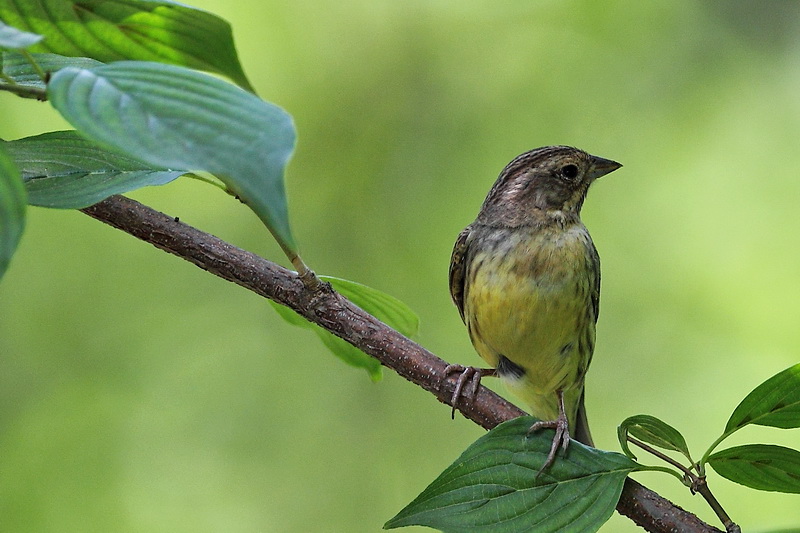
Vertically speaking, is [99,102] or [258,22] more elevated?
[258,22]

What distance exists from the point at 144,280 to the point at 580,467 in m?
4.86

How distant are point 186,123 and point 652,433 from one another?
4.51ft

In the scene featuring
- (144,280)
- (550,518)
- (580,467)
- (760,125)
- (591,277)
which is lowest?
(550,518)

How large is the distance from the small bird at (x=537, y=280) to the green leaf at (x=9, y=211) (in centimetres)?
208

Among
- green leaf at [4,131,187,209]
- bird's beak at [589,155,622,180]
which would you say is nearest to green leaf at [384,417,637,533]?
green leaf at [4,131,187,209]

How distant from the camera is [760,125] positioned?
6.63 metres

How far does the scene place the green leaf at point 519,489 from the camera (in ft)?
5.94

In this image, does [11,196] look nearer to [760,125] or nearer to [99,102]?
[99,102]

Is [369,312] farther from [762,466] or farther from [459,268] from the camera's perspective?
[459,268]

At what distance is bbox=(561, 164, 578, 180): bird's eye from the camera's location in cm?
363

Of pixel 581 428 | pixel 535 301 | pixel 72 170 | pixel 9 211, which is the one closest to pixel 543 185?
pixel 535 301

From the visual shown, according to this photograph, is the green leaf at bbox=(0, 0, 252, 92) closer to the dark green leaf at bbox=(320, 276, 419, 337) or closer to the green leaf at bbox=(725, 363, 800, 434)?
the dark green leaf at bbox=(320, 276, 419, 337)

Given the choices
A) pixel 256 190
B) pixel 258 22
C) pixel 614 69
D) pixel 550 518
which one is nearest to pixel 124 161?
pixel 256 190

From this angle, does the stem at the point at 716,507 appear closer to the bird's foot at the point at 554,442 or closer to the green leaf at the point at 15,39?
the bird's foot at the point at 554,442
